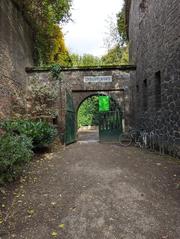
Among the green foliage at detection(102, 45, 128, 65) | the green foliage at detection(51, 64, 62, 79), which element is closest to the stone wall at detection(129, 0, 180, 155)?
the green foliage at detection(51, 64, 62, 79)

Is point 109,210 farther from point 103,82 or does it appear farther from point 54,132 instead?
point 103,82

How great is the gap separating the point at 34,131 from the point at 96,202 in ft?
14.2

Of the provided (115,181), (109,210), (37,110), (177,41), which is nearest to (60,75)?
(37,110)

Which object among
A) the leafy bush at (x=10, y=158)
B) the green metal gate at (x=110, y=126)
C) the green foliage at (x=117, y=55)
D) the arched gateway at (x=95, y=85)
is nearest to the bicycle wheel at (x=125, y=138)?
the green metal gate at (x=110, y=126)

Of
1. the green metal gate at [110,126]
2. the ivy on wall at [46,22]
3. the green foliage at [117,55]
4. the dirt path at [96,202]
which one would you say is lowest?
the dirt path at [96,202]

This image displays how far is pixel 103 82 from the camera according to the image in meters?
12.8

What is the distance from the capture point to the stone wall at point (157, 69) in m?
7.67

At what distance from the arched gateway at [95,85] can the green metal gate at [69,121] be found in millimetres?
74

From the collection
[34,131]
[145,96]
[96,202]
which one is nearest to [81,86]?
[145,96]

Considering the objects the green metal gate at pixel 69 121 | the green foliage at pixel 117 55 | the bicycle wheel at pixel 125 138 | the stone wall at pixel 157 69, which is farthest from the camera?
the green foliage at pixel 117 55

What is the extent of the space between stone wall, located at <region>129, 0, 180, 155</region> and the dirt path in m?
1.91

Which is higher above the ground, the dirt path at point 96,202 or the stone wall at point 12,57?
the stone wall at point 12,57

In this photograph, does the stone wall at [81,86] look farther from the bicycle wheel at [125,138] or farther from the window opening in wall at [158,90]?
the window opening in wall at [158,90]

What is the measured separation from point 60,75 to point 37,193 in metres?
8.36
